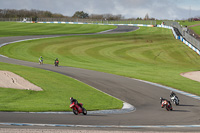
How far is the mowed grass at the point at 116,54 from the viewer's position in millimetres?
43906

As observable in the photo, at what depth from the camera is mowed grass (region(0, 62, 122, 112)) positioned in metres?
17.0

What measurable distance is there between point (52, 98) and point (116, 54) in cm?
3681

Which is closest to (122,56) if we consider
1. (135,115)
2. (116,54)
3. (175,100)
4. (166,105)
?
(116,54)

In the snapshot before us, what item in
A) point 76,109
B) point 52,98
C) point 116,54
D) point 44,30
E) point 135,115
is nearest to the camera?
point 76,109

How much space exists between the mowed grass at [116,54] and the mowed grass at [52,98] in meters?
11.9

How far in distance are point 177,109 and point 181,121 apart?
4.15m

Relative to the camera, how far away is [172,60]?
173 feet

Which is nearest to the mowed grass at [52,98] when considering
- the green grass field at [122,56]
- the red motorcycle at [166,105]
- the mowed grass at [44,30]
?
the green grass field at [122,56]

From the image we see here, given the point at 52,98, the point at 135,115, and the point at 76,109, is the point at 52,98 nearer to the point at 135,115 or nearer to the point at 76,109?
the point at 76,109

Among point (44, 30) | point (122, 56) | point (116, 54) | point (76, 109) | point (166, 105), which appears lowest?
point (122, 56)

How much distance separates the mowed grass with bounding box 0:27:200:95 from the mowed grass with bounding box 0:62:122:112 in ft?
39.0

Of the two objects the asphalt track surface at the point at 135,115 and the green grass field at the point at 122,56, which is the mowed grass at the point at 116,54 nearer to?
the green grass field at the point at 122,56

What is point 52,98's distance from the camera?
20094mm

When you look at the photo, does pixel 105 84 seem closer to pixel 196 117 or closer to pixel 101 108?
pixel 101 108
